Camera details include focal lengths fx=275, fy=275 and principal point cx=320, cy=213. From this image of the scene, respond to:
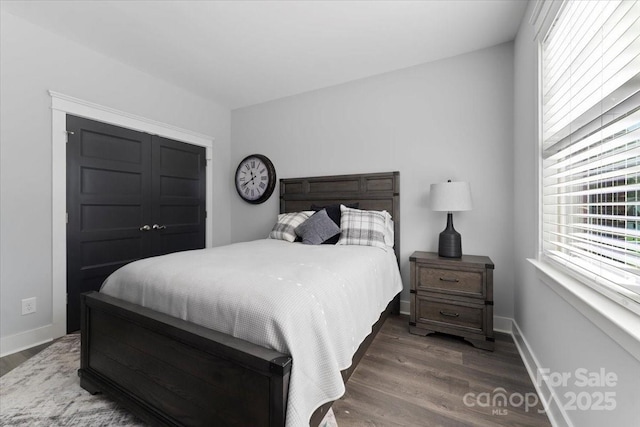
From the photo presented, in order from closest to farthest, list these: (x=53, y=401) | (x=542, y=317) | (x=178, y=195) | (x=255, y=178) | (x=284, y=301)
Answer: (x=284, y=301) < (x=53, y=401) < (x=542, y=317) < (x=178, y=195) < (x=255, y=178)

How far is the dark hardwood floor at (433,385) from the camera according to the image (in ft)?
4.82

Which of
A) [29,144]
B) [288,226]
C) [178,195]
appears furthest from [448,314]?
[29,144]

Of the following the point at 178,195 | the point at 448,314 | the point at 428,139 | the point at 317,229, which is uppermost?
the point at 428,139

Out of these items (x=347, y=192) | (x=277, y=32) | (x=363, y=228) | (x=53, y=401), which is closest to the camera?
(x=53, y=401)

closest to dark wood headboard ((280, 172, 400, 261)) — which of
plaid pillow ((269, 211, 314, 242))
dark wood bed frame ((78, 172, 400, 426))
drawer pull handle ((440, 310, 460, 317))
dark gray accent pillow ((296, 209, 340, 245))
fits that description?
plaid pillow ((269, 211, 314, 242))

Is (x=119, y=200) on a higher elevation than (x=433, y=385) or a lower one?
higher

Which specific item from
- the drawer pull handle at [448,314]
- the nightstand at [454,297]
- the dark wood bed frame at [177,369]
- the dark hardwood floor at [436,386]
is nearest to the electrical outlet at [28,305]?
the dark wood bed frame at [177,369]

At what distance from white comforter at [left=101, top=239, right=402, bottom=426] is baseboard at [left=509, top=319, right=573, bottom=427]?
1.00 meters

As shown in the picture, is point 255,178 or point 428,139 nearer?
point 428,139

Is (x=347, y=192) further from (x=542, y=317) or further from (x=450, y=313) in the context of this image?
(x=542, y=317)

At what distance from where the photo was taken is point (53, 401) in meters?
1.60

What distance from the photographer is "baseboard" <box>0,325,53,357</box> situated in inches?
86.6

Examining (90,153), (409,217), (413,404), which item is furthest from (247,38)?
(413,404)

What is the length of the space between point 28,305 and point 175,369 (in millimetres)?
2103
